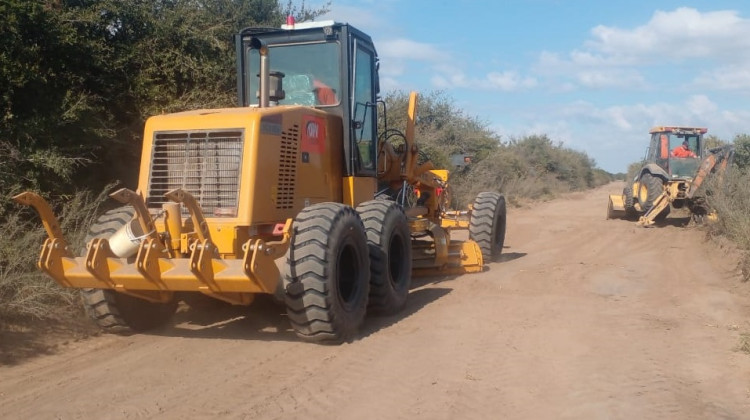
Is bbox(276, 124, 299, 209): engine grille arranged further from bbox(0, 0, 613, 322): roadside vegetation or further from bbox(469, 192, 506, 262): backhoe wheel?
bbox(469, 192, 506, 262): backhoe wheel

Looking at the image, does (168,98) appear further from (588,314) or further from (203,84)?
(588,314)

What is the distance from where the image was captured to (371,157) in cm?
839

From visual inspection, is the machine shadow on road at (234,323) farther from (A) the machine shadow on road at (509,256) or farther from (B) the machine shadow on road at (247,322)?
(A) the machine shadow on road at (509,256)

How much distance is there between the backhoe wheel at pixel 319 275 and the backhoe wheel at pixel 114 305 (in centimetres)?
161

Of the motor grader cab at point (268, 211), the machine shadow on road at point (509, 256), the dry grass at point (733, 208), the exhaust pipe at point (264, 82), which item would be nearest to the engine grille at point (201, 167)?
the motor grader cab at point (268, 211)

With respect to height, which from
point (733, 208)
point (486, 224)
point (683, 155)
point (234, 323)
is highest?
point (683, 155)

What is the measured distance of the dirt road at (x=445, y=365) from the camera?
187 inches

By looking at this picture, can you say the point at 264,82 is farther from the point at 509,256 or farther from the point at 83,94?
the point at 509,256

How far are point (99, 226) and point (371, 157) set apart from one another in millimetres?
3054

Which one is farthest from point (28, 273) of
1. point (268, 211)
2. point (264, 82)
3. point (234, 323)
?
point (264, 82)

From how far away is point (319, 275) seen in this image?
5895 millimetres

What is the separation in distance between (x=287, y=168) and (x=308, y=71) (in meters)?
1.50

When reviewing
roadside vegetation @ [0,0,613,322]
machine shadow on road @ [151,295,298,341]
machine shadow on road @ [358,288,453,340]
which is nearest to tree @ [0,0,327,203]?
roadside vegetation @ [0,0,613,322]

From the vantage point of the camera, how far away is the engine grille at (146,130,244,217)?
6.37 metres
